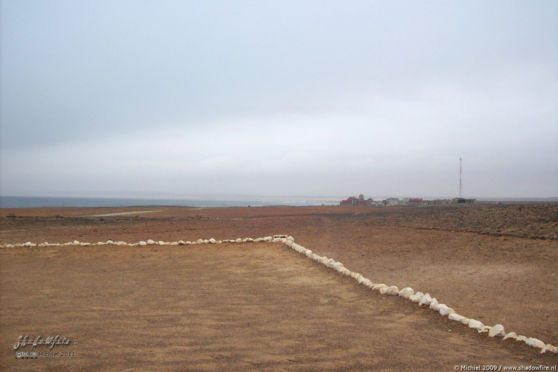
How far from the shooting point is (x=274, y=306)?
6727mm

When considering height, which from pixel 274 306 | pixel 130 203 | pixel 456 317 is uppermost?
pixel 456 317

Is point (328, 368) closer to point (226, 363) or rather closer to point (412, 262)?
point (226, 363)

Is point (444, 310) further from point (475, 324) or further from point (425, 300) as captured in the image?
point (475, 324)

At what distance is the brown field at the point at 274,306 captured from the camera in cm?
464

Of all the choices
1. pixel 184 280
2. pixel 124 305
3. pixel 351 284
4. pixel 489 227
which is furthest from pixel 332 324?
pixel 489 227

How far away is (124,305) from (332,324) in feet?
11.7

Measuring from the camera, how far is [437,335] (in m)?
5.40

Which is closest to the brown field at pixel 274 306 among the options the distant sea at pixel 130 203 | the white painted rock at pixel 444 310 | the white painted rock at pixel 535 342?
the white painted rock at pixel 535 342

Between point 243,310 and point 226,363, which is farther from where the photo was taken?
point 243,310

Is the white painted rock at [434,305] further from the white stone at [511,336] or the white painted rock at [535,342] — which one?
the white painted rock at [535,342]

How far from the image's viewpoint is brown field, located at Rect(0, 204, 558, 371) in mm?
4637

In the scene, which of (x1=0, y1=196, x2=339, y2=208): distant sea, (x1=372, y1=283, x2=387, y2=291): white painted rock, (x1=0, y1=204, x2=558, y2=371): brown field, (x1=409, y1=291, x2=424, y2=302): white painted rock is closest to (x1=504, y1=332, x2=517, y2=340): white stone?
(x1=0, y1=204, x2=558, y2=371): brown field

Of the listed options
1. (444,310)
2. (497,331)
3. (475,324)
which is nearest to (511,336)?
(497,331)

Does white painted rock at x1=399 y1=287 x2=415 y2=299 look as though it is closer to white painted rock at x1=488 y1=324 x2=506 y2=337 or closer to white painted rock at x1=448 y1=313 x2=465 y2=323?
white painted rock at x1=448 y1=313 x2=465 y2=323
